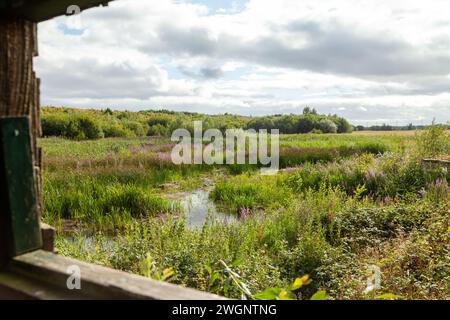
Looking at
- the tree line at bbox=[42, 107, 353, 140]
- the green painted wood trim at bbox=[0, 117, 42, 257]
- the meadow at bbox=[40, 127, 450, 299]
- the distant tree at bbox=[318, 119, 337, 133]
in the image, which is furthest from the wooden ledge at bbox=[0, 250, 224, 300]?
the distant tree at bbox=[318, 119, 337, 133]

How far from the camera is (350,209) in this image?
23.2 ft

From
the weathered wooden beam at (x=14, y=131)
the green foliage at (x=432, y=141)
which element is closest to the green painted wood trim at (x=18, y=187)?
the weathered wooden beam at (x=14, y=131)

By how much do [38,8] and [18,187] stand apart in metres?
0.62

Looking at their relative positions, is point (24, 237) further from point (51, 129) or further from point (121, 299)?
point (51, 129)

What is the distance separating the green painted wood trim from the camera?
50.7 inches

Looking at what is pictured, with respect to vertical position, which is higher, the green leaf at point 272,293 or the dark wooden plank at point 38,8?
the dark wooden plank at point 38,8

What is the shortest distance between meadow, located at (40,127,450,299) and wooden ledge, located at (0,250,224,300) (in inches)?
14.7

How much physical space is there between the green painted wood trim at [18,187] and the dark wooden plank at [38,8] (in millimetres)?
368

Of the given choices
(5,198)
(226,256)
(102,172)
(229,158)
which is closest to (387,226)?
(226,256)

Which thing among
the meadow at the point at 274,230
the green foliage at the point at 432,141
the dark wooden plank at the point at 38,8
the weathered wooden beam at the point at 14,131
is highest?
the dark wooden plank at the point at 38,8

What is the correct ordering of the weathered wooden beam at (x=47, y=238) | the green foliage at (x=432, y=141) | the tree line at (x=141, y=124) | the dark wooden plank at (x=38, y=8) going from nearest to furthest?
the dark wooden plank at (x=38, y=8) → the weathered wooden beam at (x=47, y=238) → the green foliage at (x=432, y=141) → the tree line at (x=141, y=124)

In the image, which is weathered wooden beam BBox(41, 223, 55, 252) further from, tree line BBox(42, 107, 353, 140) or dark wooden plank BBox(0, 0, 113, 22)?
tree line BBox(42, 107, 353, 140)

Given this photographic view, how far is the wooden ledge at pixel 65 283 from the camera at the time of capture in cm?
109

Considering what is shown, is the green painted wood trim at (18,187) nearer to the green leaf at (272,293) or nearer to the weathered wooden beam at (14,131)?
the weathered wooden beam at (14,131)
